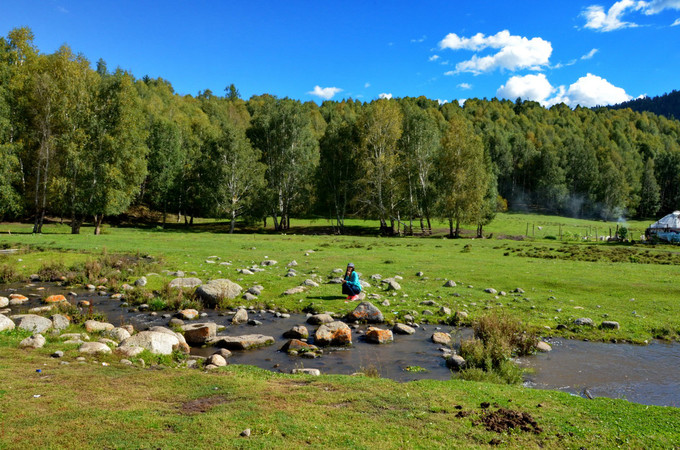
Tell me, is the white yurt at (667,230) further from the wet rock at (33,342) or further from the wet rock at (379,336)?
the wet rock at (33,342)

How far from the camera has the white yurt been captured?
58603 mm

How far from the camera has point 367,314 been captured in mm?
20094

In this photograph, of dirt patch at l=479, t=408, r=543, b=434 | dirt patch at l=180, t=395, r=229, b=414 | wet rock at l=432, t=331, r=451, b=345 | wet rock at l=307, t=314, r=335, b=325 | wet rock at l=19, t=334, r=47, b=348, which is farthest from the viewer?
wet rock at l=307, t=314, r=335, b=325

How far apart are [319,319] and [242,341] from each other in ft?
15.4

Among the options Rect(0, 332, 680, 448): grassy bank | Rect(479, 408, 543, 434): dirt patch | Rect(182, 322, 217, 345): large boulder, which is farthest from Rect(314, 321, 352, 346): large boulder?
Rect(479, 408, 543, 434): dirt patch

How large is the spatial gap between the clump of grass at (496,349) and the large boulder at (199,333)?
999 cm

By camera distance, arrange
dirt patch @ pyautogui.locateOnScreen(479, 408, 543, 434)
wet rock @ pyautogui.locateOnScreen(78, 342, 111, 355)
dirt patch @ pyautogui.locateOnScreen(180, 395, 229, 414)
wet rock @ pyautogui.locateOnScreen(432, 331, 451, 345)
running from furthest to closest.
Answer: wet rock @ pyautogui.locateOnScreen(432, 331, 451, 345) < wet rock @ pyautogui.locateOnScreen(78, 342, 111, 355) < dirt patch @ pyautogui.locateOnScreen(180, 395, 229, 414) < dirt patch @ pyautogui.locateOnScreen(479, 408, 543, 434)

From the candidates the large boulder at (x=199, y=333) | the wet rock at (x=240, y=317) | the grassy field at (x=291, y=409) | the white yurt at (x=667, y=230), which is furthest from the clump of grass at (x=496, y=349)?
the white yurt at (x=667, y=230)

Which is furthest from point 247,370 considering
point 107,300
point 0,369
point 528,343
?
point 107,300

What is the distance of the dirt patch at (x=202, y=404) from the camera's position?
920cm

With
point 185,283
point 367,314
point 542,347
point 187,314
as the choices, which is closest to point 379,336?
point 367,314

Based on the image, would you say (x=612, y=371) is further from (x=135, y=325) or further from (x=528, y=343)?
(x=135, y=325)

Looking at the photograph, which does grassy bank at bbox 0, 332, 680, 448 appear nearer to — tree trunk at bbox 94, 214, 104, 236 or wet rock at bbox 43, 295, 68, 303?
wet rock at bbox 43, 295, 68, 303

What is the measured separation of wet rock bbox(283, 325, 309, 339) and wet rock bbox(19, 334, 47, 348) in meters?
8.68
